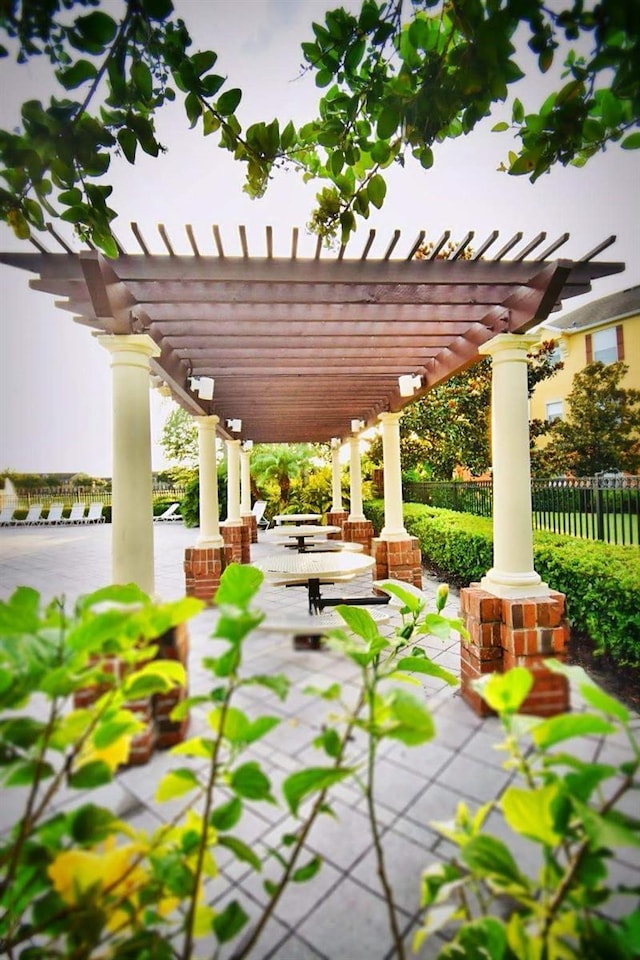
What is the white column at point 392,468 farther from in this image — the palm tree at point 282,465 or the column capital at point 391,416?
the palm tree at point 282,465

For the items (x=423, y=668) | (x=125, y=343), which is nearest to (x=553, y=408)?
(x=125, y=343)

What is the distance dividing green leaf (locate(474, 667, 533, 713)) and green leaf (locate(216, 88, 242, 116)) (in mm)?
1431

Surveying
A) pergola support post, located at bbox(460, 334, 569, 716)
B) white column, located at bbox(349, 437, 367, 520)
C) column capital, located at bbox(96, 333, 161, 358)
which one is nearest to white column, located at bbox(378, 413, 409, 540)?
white column, located at bbox(349, 437, 367, 520)

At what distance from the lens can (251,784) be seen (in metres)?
0.49

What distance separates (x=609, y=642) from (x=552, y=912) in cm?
362

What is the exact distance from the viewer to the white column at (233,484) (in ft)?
28.7

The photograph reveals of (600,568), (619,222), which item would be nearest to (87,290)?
(619,222)

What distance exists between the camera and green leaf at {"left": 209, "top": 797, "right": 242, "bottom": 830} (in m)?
0.49

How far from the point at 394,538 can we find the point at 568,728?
599 centimetres

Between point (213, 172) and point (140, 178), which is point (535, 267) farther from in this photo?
point (140, 178)

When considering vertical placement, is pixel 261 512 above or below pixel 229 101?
below

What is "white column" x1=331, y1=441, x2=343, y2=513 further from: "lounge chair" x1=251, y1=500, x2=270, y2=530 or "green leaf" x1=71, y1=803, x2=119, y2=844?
"green leaf" x1=71, y1=803, x2=119, y2=844

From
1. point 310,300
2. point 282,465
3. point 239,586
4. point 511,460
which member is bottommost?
point 239,586

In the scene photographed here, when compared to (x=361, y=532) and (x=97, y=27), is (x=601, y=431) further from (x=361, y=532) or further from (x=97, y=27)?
(x=97, y=27)
